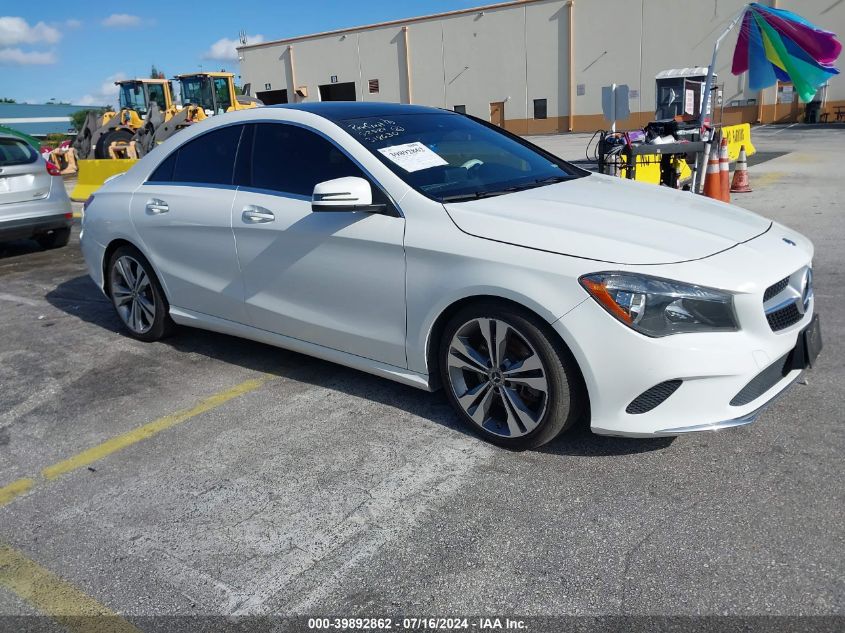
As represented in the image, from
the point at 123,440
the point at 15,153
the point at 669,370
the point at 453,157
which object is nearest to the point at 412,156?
the point at 453,157

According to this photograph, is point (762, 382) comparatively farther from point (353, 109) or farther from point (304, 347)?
point (353, 109)

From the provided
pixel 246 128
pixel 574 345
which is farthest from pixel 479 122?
pixel 574 345

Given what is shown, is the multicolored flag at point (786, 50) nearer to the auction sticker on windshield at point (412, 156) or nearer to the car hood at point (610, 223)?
the car hood at point (610, 223)

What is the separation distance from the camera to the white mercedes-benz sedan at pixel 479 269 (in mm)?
2904

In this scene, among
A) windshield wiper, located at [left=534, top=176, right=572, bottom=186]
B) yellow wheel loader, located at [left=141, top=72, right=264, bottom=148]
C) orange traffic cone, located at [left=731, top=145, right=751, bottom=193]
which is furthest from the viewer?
yellow wheel loader, located at [left=141, top=72, right=264, bottom=148]

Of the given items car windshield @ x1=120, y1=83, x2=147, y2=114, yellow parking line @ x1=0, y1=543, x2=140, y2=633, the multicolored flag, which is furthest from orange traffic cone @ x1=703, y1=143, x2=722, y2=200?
car windshield @ x1=120, y1=83, x2=147, y2=114

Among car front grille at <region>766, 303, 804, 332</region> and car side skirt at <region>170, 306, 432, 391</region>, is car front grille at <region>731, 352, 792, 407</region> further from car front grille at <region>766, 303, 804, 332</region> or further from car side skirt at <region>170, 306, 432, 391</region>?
car side skirt at <region>170, 306, 432, 391</region>

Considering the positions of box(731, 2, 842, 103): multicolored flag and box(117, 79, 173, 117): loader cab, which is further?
box(117, 79, 173, 117): loader cab

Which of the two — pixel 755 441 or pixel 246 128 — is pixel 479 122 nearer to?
pixel 246 128

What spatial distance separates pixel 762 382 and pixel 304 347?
244 cm

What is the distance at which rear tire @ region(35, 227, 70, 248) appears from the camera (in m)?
9.73

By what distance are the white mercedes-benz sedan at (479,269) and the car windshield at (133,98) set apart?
22.1m

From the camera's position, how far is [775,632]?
2.18 meters

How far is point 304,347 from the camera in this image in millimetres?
4188
